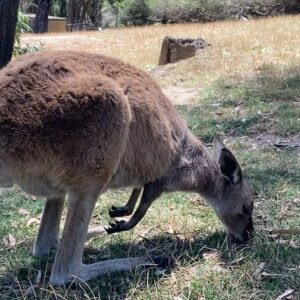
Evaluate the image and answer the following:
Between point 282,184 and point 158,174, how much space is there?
4.88 feet

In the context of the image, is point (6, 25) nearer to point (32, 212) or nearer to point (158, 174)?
point (32, 212)

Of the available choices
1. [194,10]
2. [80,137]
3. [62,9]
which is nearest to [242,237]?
[80,137]

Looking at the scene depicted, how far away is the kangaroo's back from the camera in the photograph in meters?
3.12

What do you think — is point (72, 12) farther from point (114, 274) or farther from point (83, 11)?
point (114, 274)

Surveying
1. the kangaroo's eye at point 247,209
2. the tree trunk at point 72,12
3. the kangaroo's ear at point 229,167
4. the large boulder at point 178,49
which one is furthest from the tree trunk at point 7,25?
the tree trunk at point 72,12

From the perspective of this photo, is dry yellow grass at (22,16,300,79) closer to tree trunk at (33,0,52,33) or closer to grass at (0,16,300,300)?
grass at (0,16,300,300)

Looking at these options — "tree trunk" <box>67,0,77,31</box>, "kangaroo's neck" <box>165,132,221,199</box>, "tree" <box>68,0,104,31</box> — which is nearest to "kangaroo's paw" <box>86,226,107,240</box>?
"kangaroo's neck" <box>165,132,221,199</box>

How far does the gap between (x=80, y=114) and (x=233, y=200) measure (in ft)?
4.34

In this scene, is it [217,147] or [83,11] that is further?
[83,11]

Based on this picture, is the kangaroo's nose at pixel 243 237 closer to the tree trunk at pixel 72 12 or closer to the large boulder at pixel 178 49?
the large boulder at pixel 178 49

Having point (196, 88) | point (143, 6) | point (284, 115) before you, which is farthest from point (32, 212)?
point (143, 6)

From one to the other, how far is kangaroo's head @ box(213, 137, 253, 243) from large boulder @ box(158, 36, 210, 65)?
8745 mm

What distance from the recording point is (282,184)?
190 inches

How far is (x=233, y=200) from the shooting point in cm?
400
